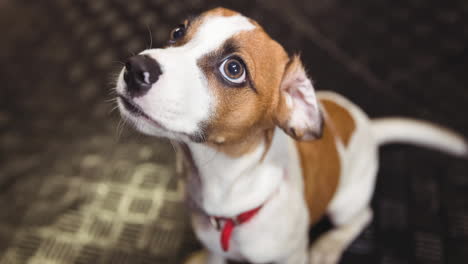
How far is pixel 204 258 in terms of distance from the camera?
1.86 metres

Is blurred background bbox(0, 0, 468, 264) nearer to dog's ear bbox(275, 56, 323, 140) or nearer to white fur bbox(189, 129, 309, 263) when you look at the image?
white fur bbox(189, 129, 309, 263)

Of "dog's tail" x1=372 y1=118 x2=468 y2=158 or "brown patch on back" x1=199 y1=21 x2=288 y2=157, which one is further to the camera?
"dog's tail" x1=372 y1=118 x2=468 y2=158

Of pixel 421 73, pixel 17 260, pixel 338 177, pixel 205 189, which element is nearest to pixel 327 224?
pixel 338 177

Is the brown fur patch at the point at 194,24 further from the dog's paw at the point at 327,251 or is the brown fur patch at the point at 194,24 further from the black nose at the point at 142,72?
the dog's paw at the point at 327,251

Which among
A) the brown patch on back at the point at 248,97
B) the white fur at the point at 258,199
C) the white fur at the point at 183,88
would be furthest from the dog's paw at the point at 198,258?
the white fur at the point at 183,88

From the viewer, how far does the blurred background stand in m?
2.01

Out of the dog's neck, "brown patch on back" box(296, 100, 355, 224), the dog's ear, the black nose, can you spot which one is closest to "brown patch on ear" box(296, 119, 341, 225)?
"brown patch on back" box(296, 100, 355, 224)

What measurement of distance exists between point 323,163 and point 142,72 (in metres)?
0.89

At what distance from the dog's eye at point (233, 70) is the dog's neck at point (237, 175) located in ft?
0.74

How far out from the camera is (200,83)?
1.05 meters

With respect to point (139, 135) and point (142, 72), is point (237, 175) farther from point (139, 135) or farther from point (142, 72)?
point (139, 135)

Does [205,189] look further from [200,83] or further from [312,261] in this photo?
[312,261]

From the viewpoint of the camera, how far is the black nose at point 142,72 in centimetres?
95

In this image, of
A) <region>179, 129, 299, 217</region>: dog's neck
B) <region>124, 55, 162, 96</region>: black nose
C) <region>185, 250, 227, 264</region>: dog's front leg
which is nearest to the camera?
<region>124, 55, 162, 96</region>: black nose
